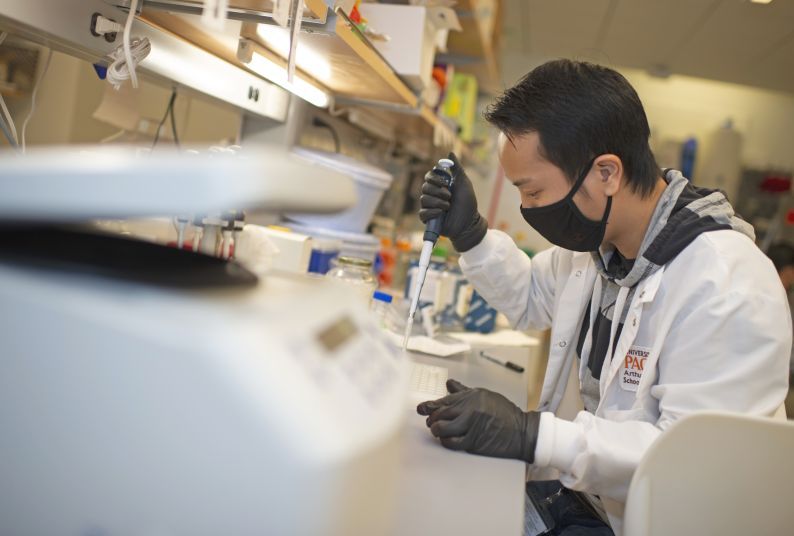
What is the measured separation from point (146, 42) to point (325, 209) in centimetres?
76

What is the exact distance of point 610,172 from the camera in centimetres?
134

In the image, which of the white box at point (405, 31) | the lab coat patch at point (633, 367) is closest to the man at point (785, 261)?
the white box at point (405, 31)

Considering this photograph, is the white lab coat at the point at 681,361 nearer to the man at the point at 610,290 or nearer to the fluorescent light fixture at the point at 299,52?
the man at the point at 610,290

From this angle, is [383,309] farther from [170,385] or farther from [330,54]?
[170,385]

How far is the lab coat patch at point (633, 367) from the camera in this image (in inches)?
49.5

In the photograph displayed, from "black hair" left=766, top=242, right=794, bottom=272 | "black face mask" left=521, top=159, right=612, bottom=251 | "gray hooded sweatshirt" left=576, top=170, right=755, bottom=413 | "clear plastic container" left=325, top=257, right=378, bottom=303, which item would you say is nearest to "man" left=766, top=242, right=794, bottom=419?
"black hair" left=766, top=242, right=794, bottom=272

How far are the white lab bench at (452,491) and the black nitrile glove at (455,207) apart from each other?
591 millimetres

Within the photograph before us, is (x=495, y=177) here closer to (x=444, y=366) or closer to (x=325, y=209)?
(x=444, y=366)

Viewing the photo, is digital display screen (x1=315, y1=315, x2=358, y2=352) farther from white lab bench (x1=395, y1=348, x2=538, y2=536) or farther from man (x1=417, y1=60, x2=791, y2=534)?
man (x1=417, y1=60, x2=791, y2=534)

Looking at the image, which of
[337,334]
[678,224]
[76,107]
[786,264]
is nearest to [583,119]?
[678,224]

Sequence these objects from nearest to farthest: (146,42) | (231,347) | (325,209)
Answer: (231,347) < (325,209) < (146,42)

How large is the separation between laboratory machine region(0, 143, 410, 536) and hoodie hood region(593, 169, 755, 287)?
36.5 inches

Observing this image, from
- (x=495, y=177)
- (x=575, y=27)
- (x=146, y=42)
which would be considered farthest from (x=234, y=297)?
(x=495, y=177)

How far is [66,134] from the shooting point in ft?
7.70
